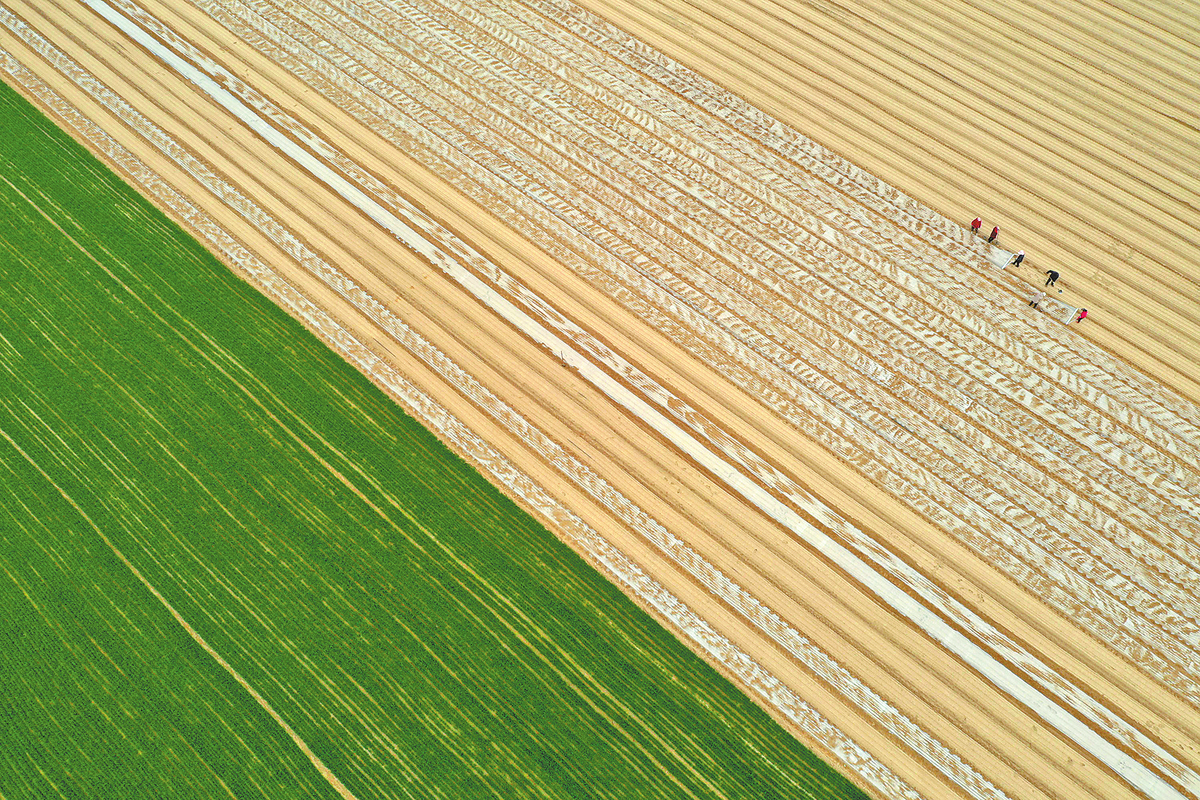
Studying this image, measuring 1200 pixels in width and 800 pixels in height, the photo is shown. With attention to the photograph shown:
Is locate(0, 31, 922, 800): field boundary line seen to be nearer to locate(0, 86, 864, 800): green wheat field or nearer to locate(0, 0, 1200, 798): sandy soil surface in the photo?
locate(0, 0, 1200, 798): sandy soil surface

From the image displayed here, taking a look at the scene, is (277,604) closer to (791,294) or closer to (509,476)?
(509,476)

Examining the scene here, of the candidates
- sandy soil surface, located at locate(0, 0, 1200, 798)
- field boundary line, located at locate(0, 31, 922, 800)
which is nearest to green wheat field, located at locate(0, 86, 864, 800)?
field boundary line, located at locate(0, 31, 922, 800)

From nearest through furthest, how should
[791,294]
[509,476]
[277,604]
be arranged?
[277,604] → [509,476] → [791,294]

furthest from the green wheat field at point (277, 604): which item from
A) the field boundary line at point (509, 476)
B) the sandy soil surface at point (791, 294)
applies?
the sandy soil surface at point (791, 294)

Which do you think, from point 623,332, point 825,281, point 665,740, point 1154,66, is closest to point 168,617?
point 665,740

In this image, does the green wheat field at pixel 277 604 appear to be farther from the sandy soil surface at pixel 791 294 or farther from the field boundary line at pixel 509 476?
the sandy soil surface at pixel 791 294

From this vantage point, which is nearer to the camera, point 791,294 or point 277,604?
point 277,604

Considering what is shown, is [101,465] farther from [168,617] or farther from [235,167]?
[235,167]

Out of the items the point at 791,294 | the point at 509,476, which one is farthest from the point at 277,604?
the point at 791,294
